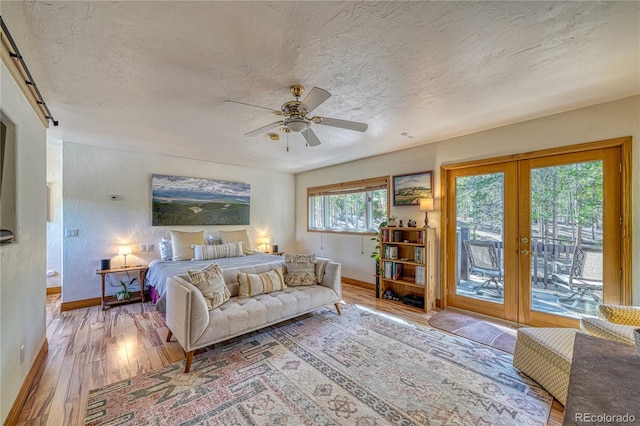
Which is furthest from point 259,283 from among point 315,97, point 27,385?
point 315,97

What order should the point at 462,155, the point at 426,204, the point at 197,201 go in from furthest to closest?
the point at 197,201 < the point at 426,204 < the point at 462,155

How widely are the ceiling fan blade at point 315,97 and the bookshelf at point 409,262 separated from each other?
2.59 metres

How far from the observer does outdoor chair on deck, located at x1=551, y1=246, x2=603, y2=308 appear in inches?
107

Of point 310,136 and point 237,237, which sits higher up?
point 310,136

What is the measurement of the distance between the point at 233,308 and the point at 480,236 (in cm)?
336

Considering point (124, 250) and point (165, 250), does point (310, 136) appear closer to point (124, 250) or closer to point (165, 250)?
point (165, 250)

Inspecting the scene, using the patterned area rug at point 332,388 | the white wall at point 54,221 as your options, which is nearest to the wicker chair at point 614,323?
the patterned area rug at point 332,388

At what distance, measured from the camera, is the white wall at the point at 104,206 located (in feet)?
12.7

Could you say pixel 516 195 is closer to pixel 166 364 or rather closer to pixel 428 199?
pixel 428 199

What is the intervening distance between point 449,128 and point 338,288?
2.62 m

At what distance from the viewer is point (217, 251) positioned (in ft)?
14.6

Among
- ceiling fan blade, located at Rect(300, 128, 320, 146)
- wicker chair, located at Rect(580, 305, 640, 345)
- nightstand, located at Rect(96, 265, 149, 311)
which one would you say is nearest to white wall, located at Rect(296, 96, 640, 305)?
wicker chair, located at Rect(580, 305, 640, 345)

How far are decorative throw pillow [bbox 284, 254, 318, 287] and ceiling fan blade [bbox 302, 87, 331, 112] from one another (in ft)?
7.11

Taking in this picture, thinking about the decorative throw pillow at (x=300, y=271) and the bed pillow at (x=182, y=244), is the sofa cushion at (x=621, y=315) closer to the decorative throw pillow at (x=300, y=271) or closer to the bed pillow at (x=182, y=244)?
the decorative throw pillow at (x=300, y=271)
